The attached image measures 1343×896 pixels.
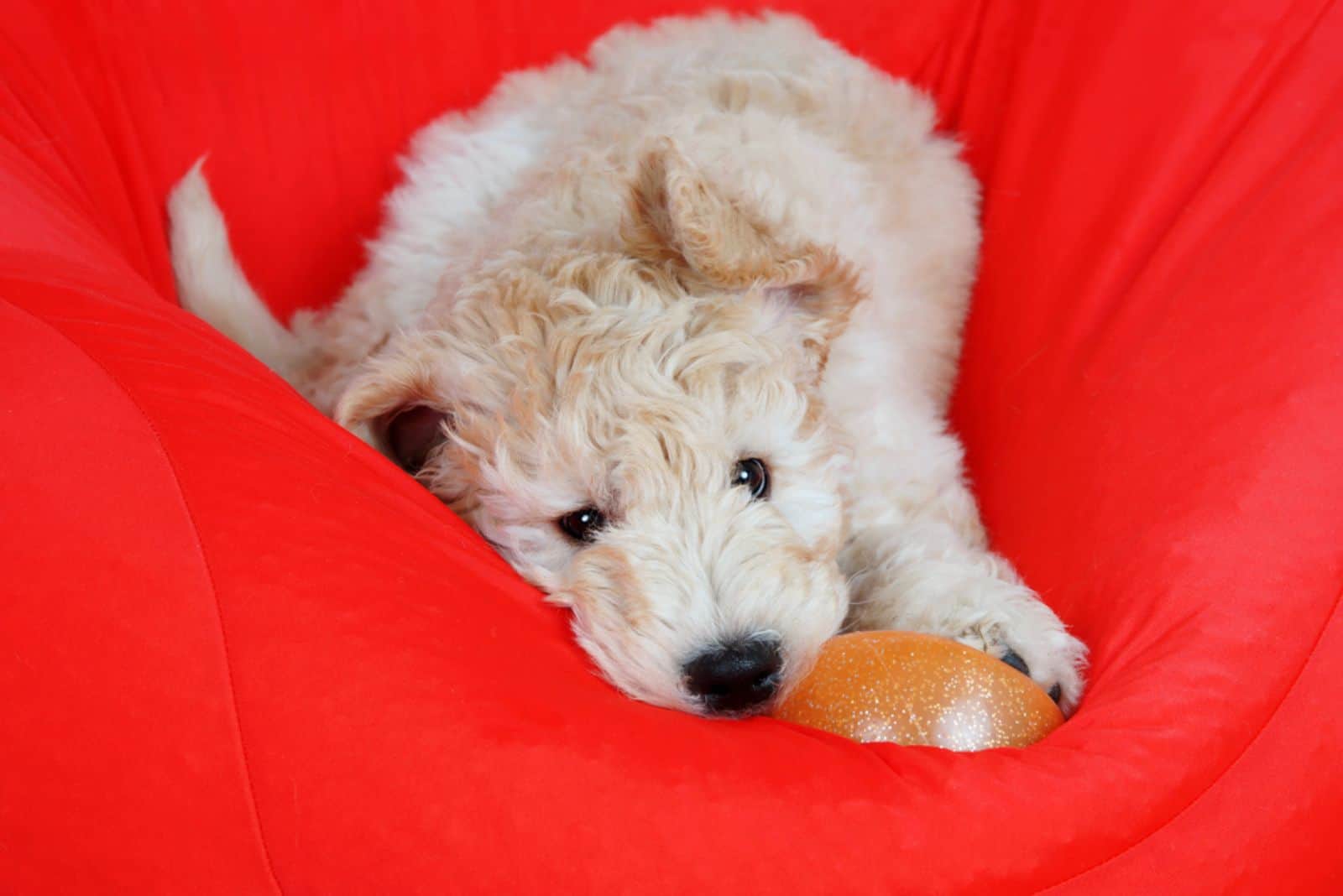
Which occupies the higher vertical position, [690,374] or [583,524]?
[690,374]

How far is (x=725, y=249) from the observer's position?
1871mm

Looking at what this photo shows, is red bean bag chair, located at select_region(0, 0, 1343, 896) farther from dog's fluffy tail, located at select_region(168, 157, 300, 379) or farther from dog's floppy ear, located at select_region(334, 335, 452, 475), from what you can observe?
dog's fluffy tail, located at select_region(168, 157, 300, 379)

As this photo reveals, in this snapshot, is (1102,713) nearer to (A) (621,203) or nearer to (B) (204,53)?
(A) (621,203)

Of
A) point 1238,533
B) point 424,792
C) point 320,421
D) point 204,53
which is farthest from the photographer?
point 204,53

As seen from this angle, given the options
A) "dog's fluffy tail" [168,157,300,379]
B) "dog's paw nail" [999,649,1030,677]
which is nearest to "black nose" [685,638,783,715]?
"dog's paw nail" [999,649,1030,677]

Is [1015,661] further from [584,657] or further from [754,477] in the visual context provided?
[584,657]

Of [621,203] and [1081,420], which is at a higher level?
[621,203]

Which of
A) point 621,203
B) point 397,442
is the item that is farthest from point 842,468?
point 397,442

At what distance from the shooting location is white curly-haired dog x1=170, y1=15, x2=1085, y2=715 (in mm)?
1755

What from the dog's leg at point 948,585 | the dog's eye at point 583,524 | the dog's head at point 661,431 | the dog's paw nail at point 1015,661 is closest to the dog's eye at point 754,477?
the dog's head at point 661,431

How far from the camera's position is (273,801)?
4.43 ft

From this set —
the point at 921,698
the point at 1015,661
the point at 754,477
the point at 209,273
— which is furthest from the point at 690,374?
the point at 209,273

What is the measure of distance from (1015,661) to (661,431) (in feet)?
2.30

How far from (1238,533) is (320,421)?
4.66 feet
